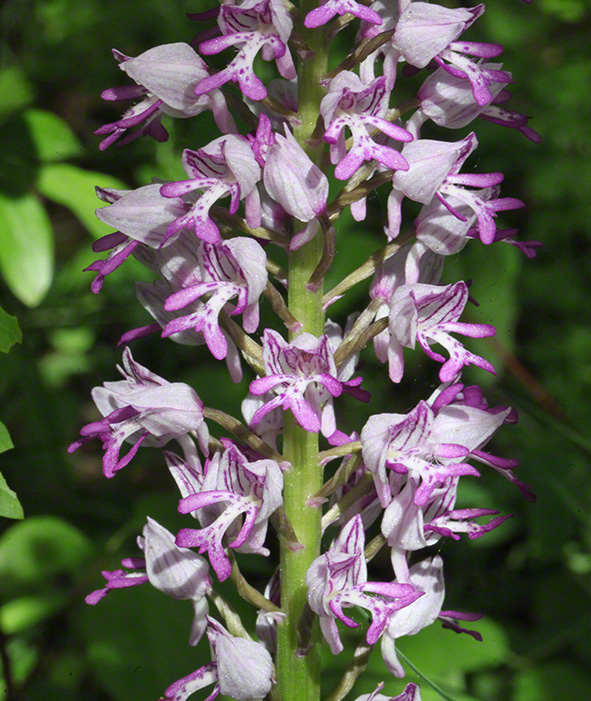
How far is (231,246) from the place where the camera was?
1.10 meters

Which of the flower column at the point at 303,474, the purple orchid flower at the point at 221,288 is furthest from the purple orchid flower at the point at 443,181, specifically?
the purple orchid flower at the point at 221,288

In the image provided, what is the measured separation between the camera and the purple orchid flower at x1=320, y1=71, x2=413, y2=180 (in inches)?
42.0

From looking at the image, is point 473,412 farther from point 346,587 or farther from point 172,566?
point 172,566

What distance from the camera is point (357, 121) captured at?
3.60 ft

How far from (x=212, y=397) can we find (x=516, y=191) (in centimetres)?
188

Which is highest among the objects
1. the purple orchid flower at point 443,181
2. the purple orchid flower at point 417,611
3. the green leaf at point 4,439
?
the purple orchid flower at point 443,181

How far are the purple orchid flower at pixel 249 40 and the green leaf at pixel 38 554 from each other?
4.19 ft

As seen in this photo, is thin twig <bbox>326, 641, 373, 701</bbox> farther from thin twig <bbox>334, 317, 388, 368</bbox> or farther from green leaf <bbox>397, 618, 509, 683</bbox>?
green leaf <bbox>397, 618, 509, 683</bbox>

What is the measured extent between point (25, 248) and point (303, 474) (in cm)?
89

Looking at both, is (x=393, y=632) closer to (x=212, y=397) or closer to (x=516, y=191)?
(x=212, y=397)

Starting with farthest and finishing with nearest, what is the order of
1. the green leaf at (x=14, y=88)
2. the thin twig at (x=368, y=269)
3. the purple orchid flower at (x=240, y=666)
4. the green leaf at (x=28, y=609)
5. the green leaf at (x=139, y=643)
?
the green leaf at (x=14, y=88), the green leaf at (x=28, y=609), the green leaf at (x=139, y=643), the thin twig at (x=368, y=269), the purple orchid flower at (x=240, y=666)

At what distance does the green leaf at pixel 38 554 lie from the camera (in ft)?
6.48

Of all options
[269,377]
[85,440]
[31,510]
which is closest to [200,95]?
[269,377]

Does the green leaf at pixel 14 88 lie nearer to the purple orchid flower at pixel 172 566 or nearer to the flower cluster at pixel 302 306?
the flower cluster at pixel 302 306
